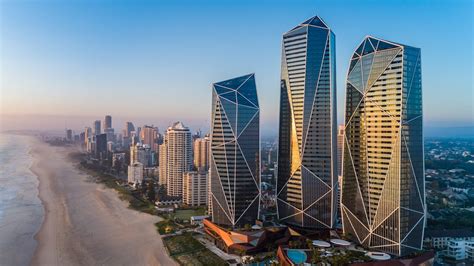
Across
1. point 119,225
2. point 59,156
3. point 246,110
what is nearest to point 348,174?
point 246,110

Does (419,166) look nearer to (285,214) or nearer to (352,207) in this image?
(352,207)

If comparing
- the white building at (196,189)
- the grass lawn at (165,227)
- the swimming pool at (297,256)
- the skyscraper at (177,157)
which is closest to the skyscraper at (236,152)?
the grass lawn at (165,227)

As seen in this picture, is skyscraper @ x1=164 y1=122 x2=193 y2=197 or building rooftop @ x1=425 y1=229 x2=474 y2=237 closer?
building rooftop @ x1=425 y1=229 x2=474 y2=237

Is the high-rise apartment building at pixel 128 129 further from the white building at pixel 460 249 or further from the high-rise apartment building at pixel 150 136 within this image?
the white building at pixel 460 249

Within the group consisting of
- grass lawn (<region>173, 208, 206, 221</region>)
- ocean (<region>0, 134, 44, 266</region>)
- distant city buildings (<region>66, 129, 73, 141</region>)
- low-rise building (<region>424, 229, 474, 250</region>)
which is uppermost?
distant city buildings (<region>66, 129, 73, 141</region>)

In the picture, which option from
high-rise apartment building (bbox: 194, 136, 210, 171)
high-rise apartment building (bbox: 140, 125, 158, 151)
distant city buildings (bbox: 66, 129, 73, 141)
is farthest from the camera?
distant city buildings (bbox: 66, 129, 73, 141)

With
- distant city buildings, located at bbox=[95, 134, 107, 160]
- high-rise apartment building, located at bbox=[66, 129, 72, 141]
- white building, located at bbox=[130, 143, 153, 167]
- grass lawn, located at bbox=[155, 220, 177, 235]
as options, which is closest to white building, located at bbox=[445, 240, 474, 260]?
grass lawn, located at bbox=[155, 220, 177, 235]

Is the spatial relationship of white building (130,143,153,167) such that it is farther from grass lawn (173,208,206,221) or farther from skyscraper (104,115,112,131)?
skyscraper (104,115,112,131)
